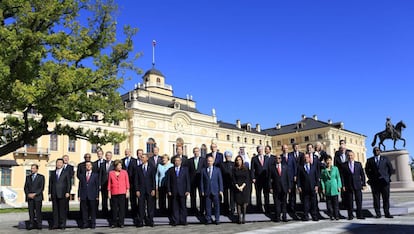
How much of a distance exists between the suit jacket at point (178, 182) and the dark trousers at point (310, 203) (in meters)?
3.06

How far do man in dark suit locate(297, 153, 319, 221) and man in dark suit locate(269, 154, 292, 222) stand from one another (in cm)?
35

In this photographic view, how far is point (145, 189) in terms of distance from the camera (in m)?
10.0

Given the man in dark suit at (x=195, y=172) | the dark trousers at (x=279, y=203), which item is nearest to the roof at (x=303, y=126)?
the dark trousers at (x=279, y=203)

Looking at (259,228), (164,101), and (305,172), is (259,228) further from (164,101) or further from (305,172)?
(164,101)

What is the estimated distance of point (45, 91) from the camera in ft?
44.4

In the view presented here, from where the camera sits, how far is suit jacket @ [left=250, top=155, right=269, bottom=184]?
10570 mm

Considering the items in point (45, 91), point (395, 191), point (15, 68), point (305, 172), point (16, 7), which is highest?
point (16, 7)

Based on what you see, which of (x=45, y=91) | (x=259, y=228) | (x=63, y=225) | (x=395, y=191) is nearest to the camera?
(x=259, y=228)

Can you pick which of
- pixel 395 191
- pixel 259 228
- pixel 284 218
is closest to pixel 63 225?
pixel 259 228

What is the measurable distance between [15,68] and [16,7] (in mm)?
2473

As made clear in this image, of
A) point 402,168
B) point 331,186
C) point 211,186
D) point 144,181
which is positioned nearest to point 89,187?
point 144,181

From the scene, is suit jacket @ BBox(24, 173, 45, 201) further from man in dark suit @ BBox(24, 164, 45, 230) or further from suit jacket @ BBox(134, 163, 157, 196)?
suit jacket @ BBox(134, 163, 157, 196)

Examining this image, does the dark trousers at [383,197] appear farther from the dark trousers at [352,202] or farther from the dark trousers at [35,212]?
the dark trousers at [35,212]

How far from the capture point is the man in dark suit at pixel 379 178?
10003mm
